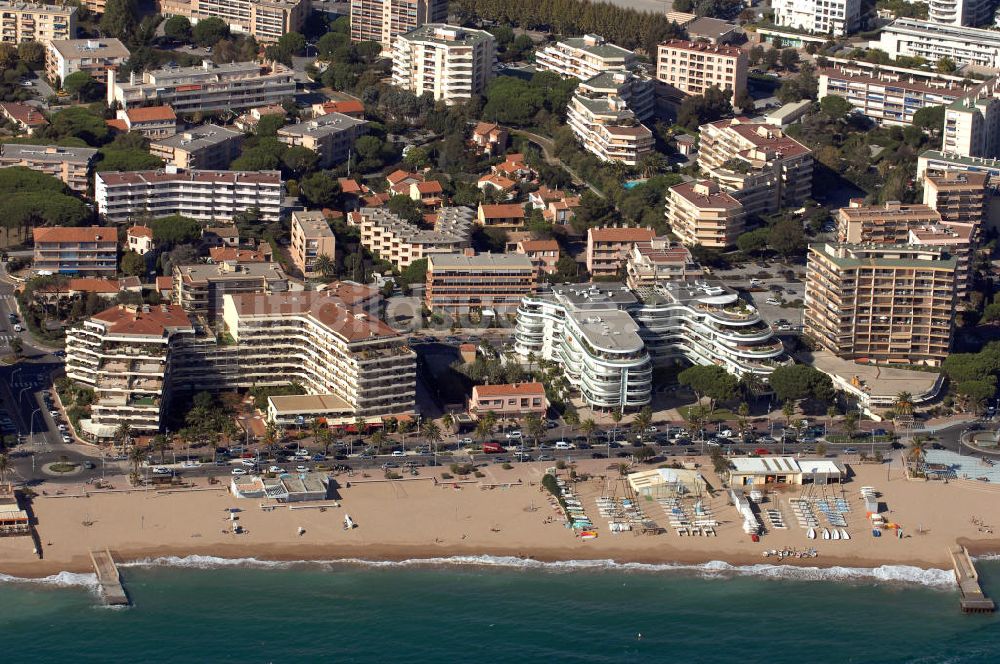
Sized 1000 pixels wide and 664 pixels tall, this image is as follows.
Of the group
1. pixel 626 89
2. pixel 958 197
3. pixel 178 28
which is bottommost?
pixel 958 197

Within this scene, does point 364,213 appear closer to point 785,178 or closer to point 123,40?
point 785,178

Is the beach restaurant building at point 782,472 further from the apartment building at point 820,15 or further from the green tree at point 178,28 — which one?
the green tree at point 178,28

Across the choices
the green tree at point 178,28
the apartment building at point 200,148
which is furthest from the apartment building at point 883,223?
the green tree at point 178,28

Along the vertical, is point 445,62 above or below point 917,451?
above

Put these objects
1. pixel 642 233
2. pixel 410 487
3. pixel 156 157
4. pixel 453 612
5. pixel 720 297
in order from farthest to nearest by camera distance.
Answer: pixel 156 157 → pixel 642 233 → pixel 720 297 → pixel 410 487 → pixel 453 612

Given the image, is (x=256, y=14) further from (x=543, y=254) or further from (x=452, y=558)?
(x=452, y=558)

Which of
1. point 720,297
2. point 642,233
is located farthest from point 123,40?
point 720,297

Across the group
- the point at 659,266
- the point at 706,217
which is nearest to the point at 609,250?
the point at 659,266
